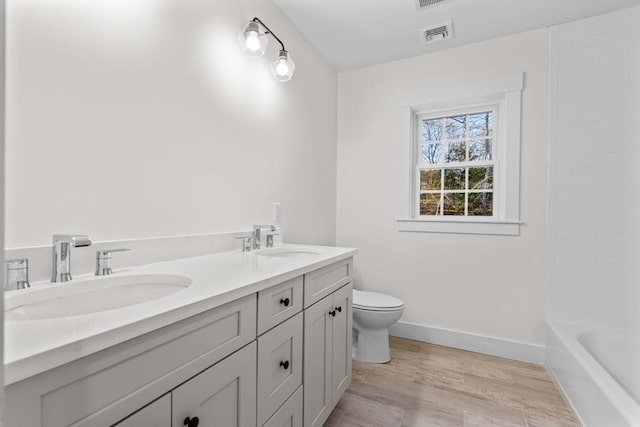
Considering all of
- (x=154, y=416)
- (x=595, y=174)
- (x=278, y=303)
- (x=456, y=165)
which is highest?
(x=456, y=165)

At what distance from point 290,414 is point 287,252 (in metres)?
0.85

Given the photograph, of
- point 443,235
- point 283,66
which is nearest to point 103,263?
point 283,66

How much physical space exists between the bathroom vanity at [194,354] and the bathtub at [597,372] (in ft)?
3.87

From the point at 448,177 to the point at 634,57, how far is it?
51.7 inches

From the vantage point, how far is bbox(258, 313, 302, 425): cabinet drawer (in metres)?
0.95

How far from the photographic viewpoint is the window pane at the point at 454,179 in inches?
100

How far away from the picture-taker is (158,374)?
627 mm

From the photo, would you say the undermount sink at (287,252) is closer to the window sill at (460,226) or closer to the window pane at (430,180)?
the window sill at (460,226)

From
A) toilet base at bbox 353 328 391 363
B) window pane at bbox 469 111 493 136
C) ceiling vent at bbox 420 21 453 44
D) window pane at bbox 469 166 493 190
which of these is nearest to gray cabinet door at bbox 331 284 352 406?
toilet base at bbox 353 328 391 363

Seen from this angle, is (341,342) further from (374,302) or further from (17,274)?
(17,274)

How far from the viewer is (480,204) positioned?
2467 millimetres

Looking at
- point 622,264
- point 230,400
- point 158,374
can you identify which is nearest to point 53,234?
point 158,374

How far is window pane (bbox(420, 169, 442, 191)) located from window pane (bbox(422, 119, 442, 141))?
299 mm

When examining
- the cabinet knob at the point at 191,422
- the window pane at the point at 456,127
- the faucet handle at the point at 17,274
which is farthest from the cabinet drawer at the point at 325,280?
the window pane at the point at 456,127
